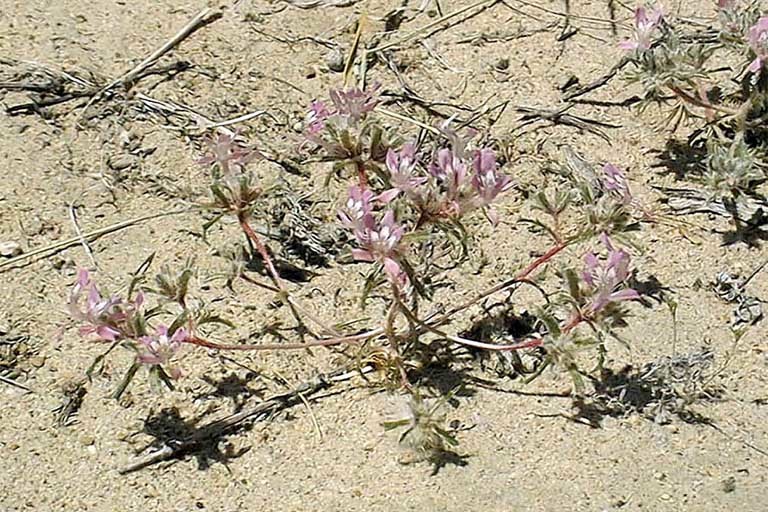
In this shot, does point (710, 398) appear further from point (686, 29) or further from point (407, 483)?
point (686, 29)

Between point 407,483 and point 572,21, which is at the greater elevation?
point 572,21

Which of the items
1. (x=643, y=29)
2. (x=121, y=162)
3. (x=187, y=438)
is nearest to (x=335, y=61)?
(x=121, y=162)

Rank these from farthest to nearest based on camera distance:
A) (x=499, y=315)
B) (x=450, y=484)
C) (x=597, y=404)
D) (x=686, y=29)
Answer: (x=686, y=29)
(x=499, y=315)
(x=597, y=404)
(x=450, y=484)

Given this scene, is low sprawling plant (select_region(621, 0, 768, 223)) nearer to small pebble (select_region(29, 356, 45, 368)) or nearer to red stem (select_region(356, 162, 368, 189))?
red stem (select_region(356, 162, 368, 189))

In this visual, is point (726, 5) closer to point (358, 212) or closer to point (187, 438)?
point (358, 212)

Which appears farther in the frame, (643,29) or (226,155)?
(643,29)

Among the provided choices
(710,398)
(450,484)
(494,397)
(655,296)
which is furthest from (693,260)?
(450,484)
